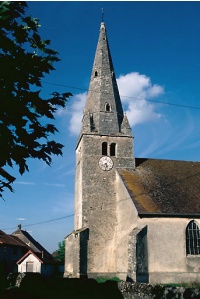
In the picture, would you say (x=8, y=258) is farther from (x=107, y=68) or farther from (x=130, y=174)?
(x=107, y=68)

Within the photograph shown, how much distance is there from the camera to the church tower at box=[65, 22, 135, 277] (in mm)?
27016

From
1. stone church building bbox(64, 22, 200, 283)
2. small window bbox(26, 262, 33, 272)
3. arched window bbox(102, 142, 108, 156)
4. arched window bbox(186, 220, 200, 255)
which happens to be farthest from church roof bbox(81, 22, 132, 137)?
small window bbox(26, 262, 33, 272)

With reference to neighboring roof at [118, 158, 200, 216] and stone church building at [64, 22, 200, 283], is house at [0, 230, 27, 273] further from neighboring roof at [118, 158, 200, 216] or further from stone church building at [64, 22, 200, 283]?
neighboring roof at [118, 158, 200, 216]

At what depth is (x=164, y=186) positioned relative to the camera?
27641mm

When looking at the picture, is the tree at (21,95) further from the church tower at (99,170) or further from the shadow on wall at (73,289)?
the church tower at (99,170)

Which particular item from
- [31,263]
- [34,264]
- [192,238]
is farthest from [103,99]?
[31,263]

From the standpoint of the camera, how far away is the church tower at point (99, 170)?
88.6 feet

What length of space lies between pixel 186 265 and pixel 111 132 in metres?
13.9

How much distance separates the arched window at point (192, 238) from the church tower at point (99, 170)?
6.50 m

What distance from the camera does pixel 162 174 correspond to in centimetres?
2962

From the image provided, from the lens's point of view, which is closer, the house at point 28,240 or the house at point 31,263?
the house at point 31,263

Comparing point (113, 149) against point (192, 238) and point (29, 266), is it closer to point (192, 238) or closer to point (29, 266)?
point (192, 238)

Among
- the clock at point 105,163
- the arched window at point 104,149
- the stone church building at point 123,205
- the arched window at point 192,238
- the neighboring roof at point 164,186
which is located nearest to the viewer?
the stone church building at point 123,205

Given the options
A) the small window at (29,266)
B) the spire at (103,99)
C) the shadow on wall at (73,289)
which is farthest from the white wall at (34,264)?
the shadow on wall at (73,289)
